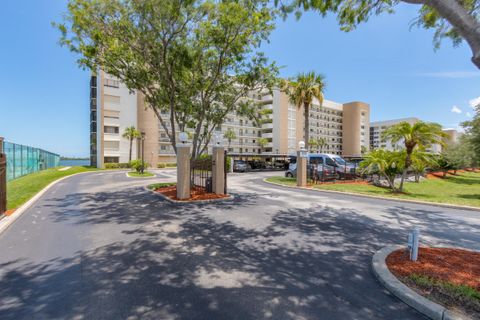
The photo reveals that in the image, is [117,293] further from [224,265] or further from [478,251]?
[478,251]

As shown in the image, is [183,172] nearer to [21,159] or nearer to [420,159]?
[420,159]

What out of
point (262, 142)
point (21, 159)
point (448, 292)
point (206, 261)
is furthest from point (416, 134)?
point (262, 142)

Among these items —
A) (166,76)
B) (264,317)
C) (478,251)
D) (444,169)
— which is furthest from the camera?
(444,169)

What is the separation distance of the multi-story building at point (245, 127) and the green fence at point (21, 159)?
10640 millimetres

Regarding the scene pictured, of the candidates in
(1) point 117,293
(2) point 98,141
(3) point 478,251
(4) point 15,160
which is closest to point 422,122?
(3) point 478,251

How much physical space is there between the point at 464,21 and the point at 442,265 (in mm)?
3935

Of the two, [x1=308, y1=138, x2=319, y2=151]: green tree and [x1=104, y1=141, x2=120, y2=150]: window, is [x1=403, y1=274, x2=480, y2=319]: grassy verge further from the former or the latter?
[x1=308, y1=138, x2=319, y2=151]: green tree

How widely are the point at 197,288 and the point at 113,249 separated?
2.57 m

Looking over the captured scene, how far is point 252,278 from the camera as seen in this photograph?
385 centimetres

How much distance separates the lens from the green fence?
17328 mm

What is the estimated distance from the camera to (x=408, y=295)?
10.5 ft

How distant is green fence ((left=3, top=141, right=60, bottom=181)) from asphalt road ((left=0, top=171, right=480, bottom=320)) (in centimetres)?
1312

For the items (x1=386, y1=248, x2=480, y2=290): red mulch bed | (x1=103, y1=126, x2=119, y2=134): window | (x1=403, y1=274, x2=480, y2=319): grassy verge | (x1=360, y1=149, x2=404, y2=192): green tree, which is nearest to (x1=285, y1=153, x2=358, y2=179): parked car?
(x1=360, y1=149, x2=404, y2=192): green tree

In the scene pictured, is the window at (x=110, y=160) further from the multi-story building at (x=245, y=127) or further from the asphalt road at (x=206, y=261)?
the asphalt road at (x=206, y=261)
